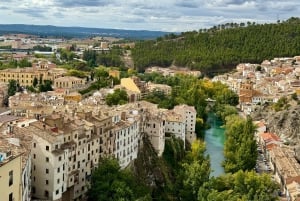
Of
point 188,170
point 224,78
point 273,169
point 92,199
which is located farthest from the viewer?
point 224,78

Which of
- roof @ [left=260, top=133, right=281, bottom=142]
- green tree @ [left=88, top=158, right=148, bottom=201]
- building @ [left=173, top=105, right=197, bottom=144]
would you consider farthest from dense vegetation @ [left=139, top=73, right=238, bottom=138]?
green tree @ [left=88, top=158, right=148, bottom=201]

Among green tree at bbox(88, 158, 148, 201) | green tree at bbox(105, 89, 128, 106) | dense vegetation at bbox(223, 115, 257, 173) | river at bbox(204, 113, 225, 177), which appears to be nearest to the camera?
green tree at bbox(88, 158, 148, 201)

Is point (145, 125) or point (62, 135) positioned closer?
point (62, 135)

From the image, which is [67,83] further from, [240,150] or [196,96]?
[240,150]

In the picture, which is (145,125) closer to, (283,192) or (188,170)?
(188,170)

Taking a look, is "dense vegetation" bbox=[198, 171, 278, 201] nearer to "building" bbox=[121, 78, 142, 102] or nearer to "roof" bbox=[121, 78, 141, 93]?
"building" bbox=[121, 78, 142, 102]

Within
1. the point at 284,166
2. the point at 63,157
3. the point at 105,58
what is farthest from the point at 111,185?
the point at 105,58

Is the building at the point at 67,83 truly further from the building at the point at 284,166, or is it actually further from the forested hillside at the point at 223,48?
the forested hillside at the point at 223,48

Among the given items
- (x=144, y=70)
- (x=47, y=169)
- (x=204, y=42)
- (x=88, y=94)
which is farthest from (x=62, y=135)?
(x=204, y=42)
